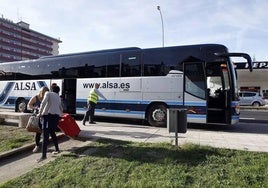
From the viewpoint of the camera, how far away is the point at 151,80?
42.0 feet

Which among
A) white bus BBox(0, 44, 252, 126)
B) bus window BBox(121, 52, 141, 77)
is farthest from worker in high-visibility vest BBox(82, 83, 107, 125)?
bus window BBox(121, 52, 141, 77)

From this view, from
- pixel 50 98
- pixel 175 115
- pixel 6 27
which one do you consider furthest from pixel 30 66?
pixel 6 27

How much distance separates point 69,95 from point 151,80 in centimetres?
498

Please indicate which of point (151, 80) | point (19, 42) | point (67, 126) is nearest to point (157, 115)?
point (151, 80)

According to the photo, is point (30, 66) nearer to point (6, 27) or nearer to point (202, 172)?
point (202, 172)

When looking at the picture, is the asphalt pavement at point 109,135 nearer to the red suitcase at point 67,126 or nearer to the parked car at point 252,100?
the red suitcase at point 67,126

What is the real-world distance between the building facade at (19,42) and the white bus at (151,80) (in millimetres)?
87353

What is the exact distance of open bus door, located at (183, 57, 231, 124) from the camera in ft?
38.1

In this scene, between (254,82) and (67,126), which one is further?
(254,82)

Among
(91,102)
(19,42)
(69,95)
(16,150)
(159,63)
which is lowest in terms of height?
(16,150)

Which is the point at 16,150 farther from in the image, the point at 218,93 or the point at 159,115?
the point at 218,93

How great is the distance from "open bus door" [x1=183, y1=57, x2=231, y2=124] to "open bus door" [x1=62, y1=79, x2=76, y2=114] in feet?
20.5

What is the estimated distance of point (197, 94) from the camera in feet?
38.6

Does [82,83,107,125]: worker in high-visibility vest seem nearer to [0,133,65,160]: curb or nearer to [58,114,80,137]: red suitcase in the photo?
[58,114,80,137]: red suitcase
